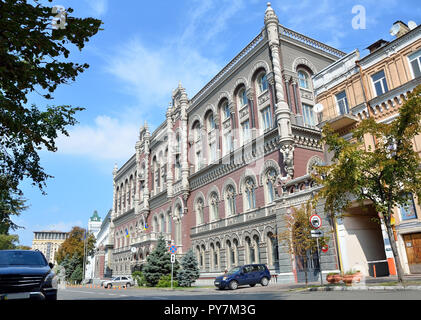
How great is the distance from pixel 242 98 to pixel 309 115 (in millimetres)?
7492

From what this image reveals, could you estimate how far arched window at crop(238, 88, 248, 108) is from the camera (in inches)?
1398

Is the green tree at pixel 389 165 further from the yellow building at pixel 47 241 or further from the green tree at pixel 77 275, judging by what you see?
the yellow building at pixel 47 241

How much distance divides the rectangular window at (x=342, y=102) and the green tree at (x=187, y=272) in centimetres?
1775

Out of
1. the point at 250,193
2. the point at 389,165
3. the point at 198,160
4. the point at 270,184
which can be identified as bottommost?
the point at 389,165

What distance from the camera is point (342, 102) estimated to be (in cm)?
2394

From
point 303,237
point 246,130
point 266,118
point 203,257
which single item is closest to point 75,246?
point 203,257

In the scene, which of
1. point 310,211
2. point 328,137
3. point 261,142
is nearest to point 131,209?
point 261,142

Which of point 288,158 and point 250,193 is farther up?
point 288,158

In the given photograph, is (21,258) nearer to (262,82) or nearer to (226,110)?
(262,82)

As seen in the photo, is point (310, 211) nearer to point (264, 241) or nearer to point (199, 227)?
point (264, 241)

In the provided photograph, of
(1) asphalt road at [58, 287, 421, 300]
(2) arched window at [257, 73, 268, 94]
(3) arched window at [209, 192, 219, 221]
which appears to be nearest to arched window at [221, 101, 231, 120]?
(2) arched window at [257, 73, 268, 94]
